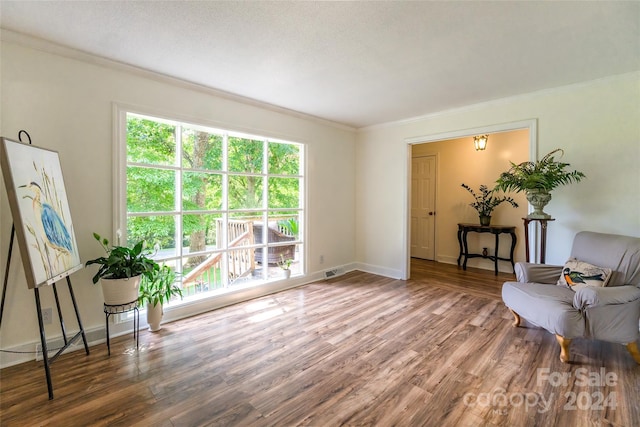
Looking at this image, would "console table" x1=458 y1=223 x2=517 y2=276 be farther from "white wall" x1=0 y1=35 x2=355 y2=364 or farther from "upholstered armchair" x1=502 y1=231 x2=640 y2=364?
"white wall" x1=0 y1=35 x2=355 y2=364

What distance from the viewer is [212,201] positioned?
11.1ft

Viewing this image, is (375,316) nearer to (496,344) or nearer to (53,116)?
(496,344)

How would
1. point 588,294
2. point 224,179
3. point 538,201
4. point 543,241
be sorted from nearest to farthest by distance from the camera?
point 588,294 < point 538,201 < point 543,241 < point 224,179

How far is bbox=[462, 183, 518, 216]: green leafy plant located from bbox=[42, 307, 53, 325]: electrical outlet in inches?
223

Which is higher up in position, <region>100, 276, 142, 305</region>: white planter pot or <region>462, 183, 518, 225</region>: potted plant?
<region>462, 183, 518, 225</region>: potted plant

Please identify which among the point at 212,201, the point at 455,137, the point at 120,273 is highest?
the point at 455,137

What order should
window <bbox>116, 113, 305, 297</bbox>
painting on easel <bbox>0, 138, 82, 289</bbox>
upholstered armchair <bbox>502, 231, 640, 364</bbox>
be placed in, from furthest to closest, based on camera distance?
window <bbox>116, 113, 305, 297</bbox> → upholstered armchair <bbox>502, 231, 640, 364</bbox> → painting on easel <bbox>0, 138, 82, 289</bbox>

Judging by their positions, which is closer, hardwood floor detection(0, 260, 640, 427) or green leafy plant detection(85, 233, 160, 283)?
hardwood floor detection(0, 260, 640, 427)

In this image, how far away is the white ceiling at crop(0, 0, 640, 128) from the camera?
1764 mm

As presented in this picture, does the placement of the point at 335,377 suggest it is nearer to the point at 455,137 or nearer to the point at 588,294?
the point at 588,294

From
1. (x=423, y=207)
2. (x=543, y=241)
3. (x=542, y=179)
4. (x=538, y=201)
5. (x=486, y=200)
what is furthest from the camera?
(x=423, y=207)

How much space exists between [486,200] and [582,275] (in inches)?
109

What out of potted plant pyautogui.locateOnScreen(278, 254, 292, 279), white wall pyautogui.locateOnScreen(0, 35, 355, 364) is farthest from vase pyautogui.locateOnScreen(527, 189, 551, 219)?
white wall pyautogui.locateOnScreen(0, 35, 355, 364)

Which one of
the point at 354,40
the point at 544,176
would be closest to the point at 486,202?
the point at 544,176
